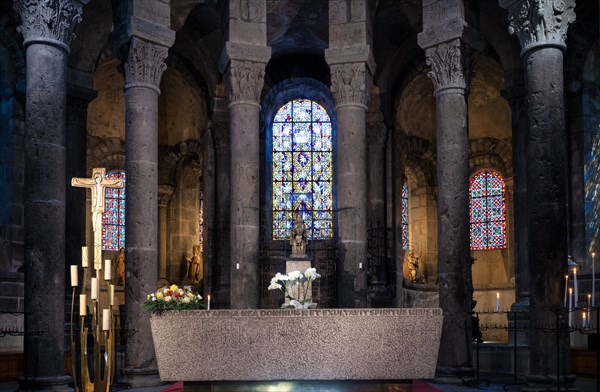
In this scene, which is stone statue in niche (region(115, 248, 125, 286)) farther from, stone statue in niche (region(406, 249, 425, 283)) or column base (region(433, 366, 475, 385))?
column base (region(433, 366, 475, 385))

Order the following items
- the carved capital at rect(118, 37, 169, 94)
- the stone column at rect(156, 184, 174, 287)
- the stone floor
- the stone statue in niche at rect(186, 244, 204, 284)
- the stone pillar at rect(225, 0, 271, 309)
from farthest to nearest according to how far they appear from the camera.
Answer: the stone column at rect(156, 184, 174, 287)
the stone statue in niche at rect(186, 244, 204, 284)
the stone pillar at rect(225, 0, 271, 309)
the carved capital at rect(118, 37, 169, 94)
the stone floor

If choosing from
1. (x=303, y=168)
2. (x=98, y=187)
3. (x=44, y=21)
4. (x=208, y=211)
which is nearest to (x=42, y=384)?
(x=98, y=187)

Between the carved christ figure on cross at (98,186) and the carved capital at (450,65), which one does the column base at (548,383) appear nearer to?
the carved capital at (450,65)

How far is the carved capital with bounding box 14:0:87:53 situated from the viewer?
14.6 m

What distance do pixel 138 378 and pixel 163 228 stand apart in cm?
1187

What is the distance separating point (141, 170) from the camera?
17.5m

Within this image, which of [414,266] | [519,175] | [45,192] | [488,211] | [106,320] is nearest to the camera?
[106,320]

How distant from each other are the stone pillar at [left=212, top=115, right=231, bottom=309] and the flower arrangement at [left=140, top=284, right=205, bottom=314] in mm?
12880

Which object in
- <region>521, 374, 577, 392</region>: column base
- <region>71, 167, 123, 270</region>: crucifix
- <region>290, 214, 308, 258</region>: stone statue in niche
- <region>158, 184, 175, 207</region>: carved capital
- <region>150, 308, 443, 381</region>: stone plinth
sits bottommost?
<region>521, 374, 577, 392</region>: column base

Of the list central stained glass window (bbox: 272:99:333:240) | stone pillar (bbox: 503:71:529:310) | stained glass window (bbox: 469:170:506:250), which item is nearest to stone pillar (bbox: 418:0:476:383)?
stone pillar (bbox: 503:71:529:310)

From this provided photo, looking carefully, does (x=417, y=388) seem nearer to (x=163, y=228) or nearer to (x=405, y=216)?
(x=405, y=216)

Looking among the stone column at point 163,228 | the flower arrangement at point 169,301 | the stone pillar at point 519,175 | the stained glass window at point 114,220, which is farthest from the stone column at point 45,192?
the stained glass window at point 114,220

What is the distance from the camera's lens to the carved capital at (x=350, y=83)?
64.2 feet

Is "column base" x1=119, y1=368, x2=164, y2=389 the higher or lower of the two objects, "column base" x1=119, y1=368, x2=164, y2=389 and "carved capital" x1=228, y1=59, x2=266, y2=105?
the lower
